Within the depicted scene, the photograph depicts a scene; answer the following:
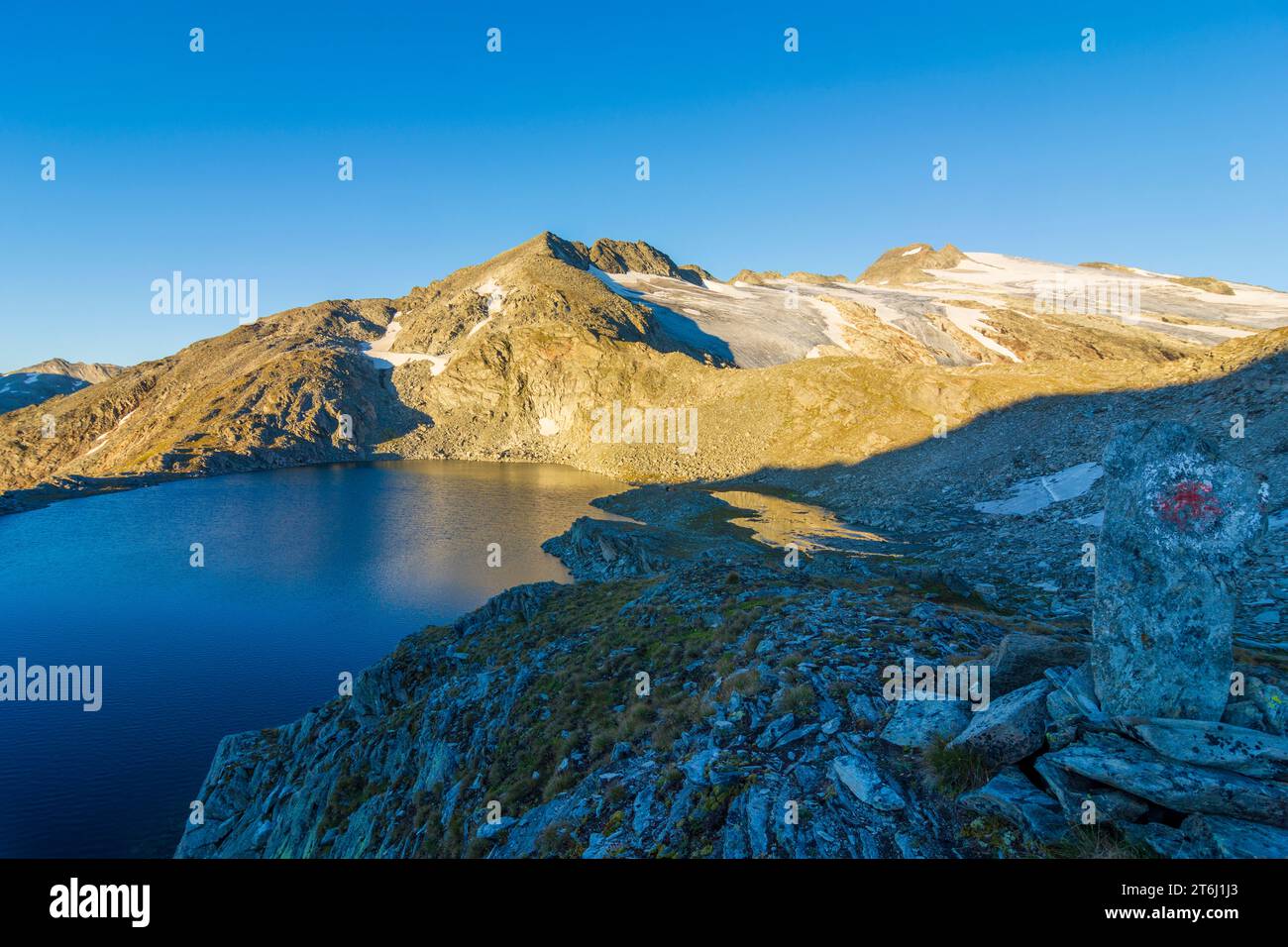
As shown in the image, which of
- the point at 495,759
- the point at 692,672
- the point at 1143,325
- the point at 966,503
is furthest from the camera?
the point at 1143,325

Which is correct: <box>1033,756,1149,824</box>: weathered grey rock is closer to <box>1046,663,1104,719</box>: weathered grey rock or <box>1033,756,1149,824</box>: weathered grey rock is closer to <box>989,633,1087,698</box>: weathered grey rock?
<box>1046,663,1104,719</box>: weathered grey rock

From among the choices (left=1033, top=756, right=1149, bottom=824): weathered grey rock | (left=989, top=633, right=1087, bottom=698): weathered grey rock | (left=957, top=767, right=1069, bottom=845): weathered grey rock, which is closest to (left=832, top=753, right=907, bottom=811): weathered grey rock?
(left=957, top=767, right=1069, bottom=845): weathered grey rock

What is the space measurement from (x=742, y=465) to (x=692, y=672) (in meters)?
83.3

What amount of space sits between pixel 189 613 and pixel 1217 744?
59.7 meters

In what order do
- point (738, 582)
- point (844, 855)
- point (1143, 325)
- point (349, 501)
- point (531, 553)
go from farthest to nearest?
point (1143, 325) → point (349, 501) → point (531, 553) → point (738, 582) → point (844, 855)

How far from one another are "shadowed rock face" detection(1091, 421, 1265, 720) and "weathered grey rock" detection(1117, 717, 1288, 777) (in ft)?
2.08

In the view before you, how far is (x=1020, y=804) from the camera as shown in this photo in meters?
6.92

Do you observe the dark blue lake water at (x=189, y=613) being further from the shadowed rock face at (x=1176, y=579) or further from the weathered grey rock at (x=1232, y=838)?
the shadowed rock face at (x=1176, y=579)

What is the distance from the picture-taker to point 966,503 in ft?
181

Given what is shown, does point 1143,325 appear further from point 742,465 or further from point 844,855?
point 844,855

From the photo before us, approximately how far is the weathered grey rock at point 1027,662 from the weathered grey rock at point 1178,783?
266 cm

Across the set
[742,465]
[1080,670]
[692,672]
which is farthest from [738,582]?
[742,465]

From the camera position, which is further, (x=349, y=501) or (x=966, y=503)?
(x=349, y=501)

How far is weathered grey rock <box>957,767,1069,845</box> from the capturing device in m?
6.60
